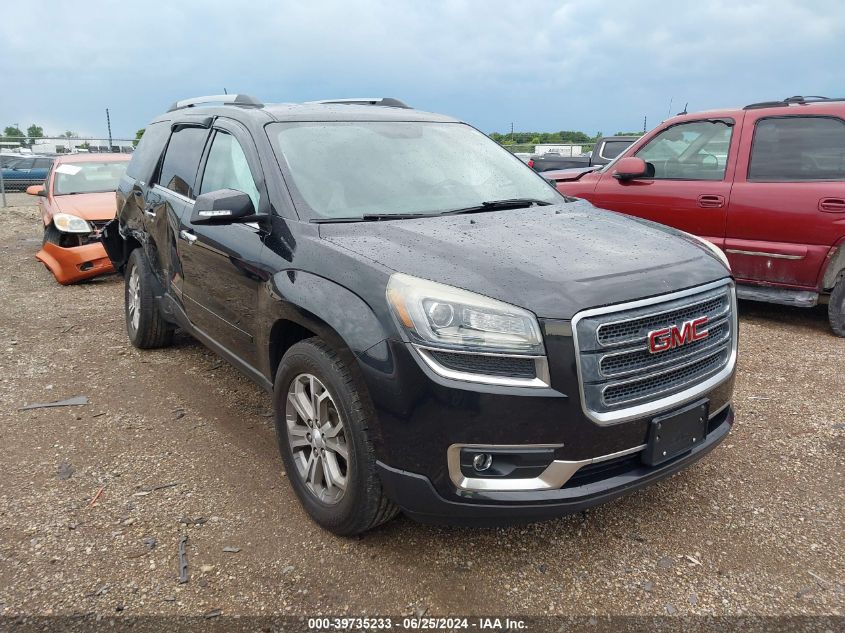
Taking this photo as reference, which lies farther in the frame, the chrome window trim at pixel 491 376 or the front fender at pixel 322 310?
the front fender at pixel 322 310

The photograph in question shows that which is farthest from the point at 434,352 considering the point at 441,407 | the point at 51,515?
the point at 51,515

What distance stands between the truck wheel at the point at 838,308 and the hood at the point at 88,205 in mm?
7391

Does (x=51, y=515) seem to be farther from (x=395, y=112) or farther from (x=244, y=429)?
(x=395, y=112)

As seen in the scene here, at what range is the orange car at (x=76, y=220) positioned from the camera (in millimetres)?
7863

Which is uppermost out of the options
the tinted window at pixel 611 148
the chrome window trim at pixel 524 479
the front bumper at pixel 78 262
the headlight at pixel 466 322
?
the tinted window at pixel 611 148

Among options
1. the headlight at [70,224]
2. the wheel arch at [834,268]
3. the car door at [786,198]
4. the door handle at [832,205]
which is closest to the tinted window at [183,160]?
the headlight at [70,224]

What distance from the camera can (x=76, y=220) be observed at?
7988 millimetres

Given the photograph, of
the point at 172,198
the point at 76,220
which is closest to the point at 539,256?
the point at 172,198

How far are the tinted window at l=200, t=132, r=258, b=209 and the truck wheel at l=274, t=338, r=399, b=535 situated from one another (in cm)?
94

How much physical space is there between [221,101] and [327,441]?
105 inches

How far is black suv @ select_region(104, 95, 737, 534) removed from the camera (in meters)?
2.32

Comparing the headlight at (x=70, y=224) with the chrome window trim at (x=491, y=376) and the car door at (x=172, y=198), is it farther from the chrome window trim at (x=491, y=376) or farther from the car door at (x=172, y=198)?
the chrome window trim at (x=491, y=376)

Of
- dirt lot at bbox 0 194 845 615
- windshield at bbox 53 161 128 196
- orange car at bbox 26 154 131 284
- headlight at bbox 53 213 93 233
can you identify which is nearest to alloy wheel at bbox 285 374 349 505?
dirt lot at bbox 0 194 845 615

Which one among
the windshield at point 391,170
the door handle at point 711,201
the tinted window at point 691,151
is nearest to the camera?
the windshield at point 391,170
